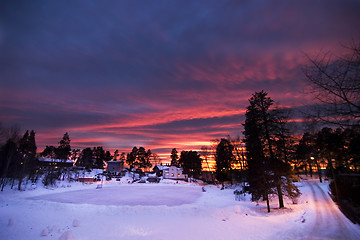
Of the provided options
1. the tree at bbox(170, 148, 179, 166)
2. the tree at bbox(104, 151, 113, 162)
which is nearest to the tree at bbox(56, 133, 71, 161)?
the tree at bbox(104, 151, 113, 162)

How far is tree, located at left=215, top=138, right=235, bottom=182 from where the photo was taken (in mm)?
56859

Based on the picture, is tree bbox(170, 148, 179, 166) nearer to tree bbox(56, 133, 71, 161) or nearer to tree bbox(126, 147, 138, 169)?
tree bbox(126, 147, 138, 169)

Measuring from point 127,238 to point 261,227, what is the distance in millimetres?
9103

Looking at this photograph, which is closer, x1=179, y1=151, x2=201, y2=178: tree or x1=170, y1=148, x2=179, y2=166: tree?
x1=179, y1=151, x2=201, y2=178: tree

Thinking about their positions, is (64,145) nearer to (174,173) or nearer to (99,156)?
(99,156)

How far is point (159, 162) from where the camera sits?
458 ft

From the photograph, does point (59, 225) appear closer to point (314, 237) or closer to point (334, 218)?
point (314, 237)

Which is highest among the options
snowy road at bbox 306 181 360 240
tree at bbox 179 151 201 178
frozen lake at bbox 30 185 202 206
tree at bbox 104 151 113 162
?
tree at bbox 104 151 113 162

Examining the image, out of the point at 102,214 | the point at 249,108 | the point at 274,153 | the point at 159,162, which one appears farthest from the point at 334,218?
the point at 159,162

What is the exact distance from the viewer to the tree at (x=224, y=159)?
187 feet

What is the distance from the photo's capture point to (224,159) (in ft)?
197

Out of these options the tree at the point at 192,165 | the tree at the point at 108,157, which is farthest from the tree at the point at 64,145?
the tree at the point at 192,165

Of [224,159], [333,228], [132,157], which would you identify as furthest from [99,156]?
[333,228]

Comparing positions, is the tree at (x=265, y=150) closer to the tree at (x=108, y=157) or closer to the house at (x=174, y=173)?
the house at (x=174, y=173)
